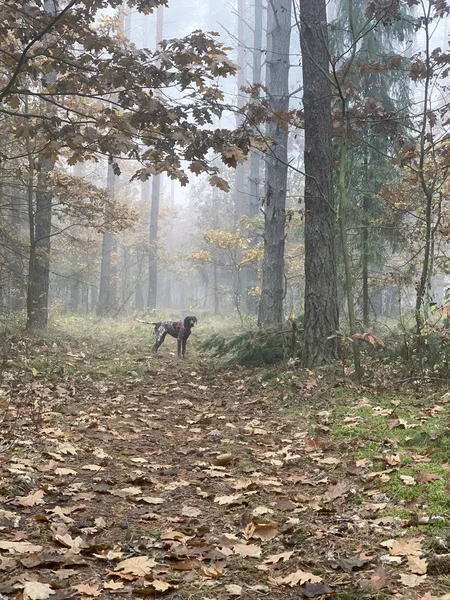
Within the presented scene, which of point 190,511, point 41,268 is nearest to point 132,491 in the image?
point 190,511

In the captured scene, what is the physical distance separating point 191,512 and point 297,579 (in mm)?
1171

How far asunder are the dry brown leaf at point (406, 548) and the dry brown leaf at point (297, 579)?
46cm

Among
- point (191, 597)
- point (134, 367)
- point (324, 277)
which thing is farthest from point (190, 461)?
point (134, 367)

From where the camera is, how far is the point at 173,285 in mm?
66000

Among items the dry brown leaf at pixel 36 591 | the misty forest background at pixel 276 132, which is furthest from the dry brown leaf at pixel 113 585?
the misty forest background at pixel 276 132

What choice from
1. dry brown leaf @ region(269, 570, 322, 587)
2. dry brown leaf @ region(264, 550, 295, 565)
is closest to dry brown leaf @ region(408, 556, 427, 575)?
dry brown leaf @ region(269, 570, 322, 587)

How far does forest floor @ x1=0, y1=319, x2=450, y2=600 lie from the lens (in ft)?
8.54

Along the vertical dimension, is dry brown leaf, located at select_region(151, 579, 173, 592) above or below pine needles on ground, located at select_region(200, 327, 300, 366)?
below

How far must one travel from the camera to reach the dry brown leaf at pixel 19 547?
277 cm

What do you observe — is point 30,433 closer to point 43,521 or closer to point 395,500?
point 43,521

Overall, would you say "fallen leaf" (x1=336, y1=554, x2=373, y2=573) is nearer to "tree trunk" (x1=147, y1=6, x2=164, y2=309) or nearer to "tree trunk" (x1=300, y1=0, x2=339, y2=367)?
"tree trunk" (x1=300, y1=0, x2=339, y2=367)

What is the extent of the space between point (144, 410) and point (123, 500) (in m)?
2.93

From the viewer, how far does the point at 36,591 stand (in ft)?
7.80

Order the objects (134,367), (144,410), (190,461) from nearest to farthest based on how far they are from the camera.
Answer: (190,461), (144,410), (134,367)
